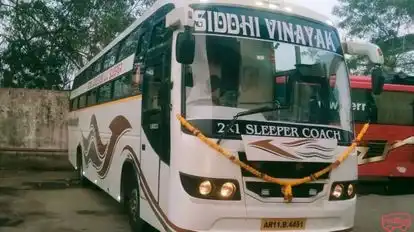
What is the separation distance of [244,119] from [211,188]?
745 millimetres

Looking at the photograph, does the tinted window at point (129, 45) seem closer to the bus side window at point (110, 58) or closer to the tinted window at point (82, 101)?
the bus side window at point (110, 58)

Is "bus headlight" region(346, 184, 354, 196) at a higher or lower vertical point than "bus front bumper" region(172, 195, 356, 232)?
higher

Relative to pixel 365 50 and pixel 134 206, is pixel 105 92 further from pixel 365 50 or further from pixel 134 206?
pixel 365 50

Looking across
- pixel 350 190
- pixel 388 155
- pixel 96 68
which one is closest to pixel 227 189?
pixel 350 190

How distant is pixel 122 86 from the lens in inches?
293

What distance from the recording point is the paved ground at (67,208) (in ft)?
24.1

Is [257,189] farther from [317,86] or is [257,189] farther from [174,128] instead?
[317,86]

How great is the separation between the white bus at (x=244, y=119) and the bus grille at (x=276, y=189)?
0.4 inches

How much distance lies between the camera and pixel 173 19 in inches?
198

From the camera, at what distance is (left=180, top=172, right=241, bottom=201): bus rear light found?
4.64 m

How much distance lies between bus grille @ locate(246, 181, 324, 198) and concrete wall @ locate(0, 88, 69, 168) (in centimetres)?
1167

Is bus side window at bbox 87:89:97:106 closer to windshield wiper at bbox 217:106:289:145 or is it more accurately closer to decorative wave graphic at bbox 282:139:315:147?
windshield wiper at bbox 217:106:289:145

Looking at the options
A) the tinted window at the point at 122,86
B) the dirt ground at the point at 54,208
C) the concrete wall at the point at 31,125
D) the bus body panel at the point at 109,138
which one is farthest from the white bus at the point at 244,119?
the concrete wall at the point at 31,125

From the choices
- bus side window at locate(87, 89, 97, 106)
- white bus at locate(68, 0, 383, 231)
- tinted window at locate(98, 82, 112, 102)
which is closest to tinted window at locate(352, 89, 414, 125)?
white bus at locate(68, 0, 383, 231)
